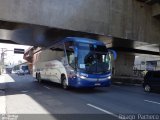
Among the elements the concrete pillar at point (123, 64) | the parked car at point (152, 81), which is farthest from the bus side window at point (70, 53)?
the concrete pillar at point (123, 64)

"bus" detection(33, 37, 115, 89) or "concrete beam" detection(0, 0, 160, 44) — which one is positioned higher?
"concrete beam" detection(0, 0, 160, 44)

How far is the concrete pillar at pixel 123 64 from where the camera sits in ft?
128

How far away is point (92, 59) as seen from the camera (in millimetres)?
17484

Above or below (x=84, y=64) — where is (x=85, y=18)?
above

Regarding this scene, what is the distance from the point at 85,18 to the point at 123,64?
17.4m

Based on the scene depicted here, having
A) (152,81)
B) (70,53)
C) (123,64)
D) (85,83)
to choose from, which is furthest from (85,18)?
(123,64)

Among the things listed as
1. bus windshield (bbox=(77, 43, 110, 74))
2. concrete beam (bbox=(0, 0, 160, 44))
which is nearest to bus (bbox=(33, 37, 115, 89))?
bus windshield (bbox=(77, 43, 110, 74))

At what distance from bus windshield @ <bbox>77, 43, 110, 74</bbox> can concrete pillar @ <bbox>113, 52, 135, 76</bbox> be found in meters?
21.1

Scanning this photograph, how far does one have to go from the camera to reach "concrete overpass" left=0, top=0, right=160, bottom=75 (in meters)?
20.9

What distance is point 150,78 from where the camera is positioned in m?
20.5

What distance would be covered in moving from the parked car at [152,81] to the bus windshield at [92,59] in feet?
14.1

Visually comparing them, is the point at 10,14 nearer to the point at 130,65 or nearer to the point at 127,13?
the point at 127,13

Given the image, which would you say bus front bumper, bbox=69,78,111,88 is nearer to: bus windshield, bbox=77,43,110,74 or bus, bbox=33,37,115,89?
bus, bbox=33,37,115,89

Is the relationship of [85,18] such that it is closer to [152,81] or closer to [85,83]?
[152,81]
